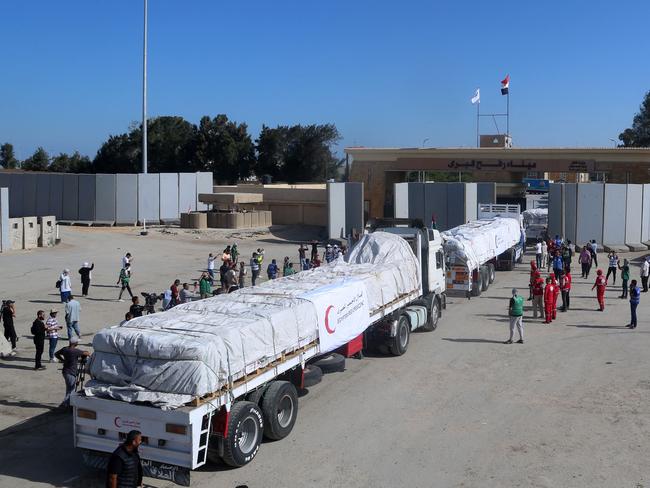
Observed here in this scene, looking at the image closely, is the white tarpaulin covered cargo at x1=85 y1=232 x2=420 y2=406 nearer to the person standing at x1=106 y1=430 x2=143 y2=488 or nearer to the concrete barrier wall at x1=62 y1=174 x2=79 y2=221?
the person standing at x1=106 y1=430 x2=143 y2=488

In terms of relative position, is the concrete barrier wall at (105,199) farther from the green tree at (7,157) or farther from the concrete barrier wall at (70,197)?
the green tree at (7,157)

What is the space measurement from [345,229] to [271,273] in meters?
19.7

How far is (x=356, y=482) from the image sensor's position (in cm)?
1047

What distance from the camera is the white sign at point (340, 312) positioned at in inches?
524

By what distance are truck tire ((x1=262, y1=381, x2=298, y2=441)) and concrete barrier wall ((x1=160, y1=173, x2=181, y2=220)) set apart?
41.4 metres

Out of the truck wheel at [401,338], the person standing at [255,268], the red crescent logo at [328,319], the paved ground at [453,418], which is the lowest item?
the paved ground at [453,418]

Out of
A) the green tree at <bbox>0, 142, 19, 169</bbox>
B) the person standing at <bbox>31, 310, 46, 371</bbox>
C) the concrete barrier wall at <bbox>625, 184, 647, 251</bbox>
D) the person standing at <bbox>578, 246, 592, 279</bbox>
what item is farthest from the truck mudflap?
the green tree at <bbox>0, 142, 19, 169</bbox>

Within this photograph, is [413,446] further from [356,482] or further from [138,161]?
[138,161]

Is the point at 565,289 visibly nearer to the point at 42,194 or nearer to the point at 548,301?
the point at 548,301

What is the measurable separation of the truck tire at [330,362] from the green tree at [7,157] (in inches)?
4494

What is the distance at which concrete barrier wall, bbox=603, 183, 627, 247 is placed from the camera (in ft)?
133

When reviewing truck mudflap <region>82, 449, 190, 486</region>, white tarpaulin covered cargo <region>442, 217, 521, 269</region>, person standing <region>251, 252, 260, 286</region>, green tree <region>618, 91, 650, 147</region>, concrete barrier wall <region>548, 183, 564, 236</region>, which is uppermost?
green tree <region>618, 91, 650, 147</region>

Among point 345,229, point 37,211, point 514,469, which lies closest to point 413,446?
point 514,469

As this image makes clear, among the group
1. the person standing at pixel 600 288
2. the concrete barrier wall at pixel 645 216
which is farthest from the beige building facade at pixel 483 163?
the person standing at pixel 600 288
